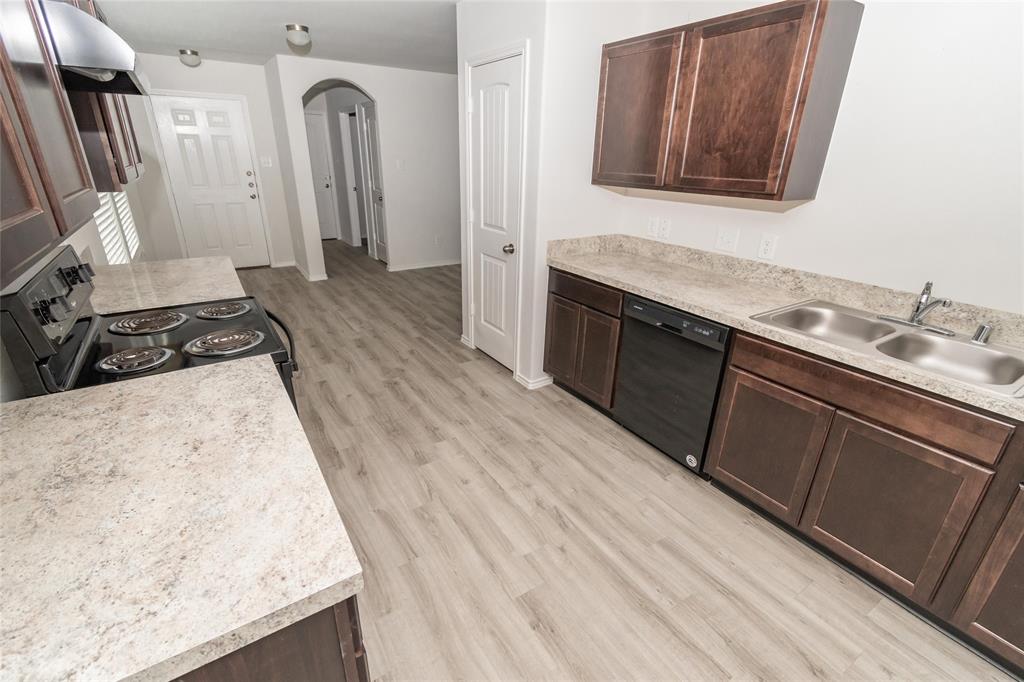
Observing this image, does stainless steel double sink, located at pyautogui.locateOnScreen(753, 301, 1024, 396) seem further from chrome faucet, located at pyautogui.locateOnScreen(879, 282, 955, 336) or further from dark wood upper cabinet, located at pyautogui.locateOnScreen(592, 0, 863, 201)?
dark wood upper cabinet, located at pyautogui.locateOnScreen(592, 0, 863, 201)

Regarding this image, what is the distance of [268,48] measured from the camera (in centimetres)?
438

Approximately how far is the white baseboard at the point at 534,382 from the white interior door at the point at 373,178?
11.7 feet

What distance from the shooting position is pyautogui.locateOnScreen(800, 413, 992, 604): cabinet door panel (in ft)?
4.85

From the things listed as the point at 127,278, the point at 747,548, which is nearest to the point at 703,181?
the point at 747,548

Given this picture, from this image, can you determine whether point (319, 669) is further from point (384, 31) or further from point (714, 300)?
point (384, 31)

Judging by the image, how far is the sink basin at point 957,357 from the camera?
5.32ft

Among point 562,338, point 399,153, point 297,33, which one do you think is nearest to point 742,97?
point 562,338

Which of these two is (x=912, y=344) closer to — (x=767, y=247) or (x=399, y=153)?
(x=767, y=247)

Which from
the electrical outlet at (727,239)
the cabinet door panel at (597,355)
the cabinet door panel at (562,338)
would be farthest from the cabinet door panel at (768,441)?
the cabinet door panel at (562,338)

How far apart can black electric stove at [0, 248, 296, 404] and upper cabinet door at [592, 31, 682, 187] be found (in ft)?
6.55

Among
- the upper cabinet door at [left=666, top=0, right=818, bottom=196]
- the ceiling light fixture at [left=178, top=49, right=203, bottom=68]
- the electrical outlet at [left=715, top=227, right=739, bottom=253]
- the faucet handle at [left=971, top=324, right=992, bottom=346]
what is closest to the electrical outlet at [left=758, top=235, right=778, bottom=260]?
the electrical outlet at [left=715, top=227, right=739, bottom=253]

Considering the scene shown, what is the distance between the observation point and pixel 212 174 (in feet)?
18.0

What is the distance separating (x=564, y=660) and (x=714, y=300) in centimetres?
158

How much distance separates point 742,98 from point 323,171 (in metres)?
7.13
